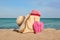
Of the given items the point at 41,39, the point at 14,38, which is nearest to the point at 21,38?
the point at 14,38

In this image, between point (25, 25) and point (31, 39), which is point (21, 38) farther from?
point (25, 25)

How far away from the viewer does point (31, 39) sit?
21.8ft

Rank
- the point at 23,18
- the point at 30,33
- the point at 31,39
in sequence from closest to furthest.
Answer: the point at 31,39 < the point at 30,33 < the point at 23,18

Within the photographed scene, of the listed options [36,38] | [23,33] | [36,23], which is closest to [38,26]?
[36,23]

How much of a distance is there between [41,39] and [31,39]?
14.8 inches

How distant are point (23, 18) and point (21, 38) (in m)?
1.81

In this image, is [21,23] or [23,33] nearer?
[23,33]

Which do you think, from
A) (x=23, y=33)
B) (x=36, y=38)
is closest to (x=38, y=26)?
(x=23, y=33)

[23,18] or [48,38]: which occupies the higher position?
[23,18]

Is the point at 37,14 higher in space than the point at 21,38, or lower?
higher

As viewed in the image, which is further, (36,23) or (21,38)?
(36,23)

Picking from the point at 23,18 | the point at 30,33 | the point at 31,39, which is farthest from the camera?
the point at 23,18

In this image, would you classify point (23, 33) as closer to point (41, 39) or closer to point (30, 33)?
point (30, 33)

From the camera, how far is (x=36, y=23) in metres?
7.99
